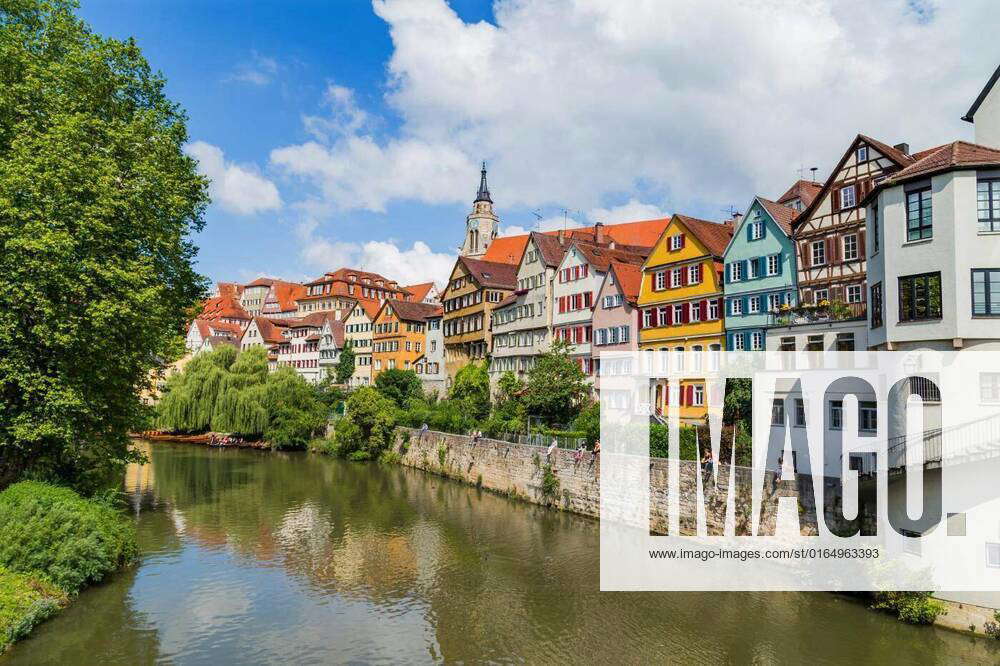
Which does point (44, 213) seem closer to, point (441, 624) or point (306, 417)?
point (441, 624)

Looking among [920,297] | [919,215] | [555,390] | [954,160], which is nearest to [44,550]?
[555,390]

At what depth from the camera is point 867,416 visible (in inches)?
898

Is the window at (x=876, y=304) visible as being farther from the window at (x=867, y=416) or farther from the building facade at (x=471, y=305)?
the building facade at (x=471, y=305)

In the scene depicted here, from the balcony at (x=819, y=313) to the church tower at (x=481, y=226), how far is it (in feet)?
228

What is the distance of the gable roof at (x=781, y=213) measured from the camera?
2841cm

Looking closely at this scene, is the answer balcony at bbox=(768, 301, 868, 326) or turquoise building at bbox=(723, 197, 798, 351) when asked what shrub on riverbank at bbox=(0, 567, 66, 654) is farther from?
turquoise building at bbox=(723, 197, 798, 351)

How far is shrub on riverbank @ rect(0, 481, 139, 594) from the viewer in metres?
16.1

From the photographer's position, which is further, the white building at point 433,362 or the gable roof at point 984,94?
the white building at point 433,362

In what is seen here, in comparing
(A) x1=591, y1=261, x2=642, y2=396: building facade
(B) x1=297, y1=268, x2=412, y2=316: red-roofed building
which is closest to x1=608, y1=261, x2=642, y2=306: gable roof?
(A) x1=591, y1=261, x2=642, y2=396: building facade

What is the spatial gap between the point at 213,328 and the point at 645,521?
282 ft

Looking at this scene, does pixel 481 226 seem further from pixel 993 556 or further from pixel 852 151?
pixel 993 556

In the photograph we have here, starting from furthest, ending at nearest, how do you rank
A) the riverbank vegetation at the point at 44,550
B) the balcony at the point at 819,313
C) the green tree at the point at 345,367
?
the green tree at the point at 345,367
the balcony at the point at 819,313
the riverbank vegetation at the point at 44,550

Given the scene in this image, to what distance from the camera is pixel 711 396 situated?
99.3 ft

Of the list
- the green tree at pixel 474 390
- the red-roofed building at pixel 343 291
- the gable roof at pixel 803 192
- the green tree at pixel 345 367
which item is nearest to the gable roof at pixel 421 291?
the red-roofed building at pixel 343 291
